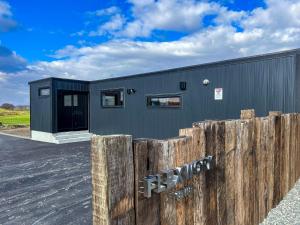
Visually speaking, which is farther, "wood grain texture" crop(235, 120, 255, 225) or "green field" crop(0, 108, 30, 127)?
"green field" crop(0, 108, 30, 127)

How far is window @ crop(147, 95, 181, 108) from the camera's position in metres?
10.7

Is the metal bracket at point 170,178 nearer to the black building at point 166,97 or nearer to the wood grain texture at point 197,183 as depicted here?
the wood grain texture at point 197,183

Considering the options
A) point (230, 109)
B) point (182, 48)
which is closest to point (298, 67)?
point (230, 109)

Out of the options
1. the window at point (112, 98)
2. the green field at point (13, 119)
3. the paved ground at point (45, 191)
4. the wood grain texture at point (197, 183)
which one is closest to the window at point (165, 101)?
the window at point (112, 98)

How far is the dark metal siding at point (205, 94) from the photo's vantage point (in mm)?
8023

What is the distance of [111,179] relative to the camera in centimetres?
129

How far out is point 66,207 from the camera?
4371mm

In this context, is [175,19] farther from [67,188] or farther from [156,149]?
[156,149]

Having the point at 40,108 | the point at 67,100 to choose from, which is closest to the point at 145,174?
the point at 67,100

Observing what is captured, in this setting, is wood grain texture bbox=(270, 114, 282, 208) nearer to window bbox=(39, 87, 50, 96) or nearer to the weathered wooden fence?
the weathered wooden fence

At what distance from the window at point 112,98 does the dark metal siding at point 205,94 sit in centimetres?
29

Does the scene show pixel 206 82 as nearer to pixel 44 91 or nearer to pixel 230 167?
pixel 230 167

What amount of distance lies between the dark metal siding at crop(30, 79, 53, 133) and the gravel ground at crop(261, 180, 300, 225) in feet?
40.3

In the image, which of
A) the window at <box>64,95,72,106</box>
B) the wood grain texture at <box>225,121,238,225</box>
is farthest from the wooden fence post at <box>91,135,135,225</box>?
the window at <box>64,95,72,106</box>
